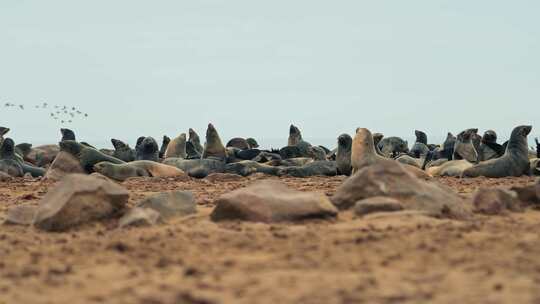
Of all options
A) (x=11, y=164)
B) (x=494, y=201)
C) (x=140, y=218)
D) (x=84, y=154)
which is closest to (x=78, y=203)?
(x=140, y=218)

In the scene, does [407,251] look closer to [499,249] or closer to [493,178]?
[499,249]

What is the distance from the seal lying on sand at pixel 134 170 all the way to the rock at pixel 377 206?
28.9 ft

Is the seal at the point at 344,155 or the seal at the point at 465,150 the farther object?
the seal at the point at 465,150

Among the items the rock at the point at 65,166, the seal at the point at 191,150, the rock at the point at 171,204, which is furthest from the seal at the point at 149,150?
the rock at the point at 171,204

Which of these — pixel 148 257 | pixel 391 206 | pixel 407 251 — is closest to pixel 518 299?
pixel 407 251

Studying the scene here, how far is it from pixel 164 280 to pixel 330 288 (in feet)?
3.46

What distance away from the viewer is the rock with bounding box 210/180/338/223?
7.08 metres

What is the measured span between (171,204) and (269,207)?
42.1 inches

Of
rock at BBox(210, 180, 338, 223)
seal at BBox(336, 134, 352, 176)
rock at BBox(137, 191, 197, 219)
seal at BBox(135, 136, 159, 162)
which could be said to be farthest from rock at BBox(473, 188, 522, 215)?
seal at BBox(135, 136, 159, 162)

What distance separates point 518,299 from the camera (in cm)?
415

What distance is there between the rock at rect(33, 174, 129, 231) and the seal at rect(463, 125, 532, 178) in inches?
353

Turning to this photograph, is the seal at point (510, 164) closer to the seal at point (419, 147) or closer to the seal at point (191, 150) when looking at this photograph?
the seal at point (419, 147)

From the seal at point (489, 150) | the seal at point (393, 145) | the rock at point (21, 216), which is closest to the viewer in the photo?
the rock at point (21, 216)

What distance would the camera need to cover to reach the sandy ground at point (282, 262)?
4387mm
